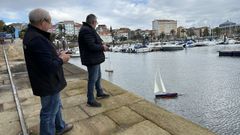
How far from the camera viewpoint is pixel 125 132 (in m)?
2.76

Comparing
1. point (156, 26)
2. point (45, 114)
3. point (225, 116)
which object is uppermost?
point (156, 26)

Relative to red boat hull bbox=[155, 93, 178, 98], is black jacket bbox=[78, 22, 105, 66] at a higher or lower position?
higher

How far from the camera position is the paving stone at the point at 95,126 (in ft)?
9.16

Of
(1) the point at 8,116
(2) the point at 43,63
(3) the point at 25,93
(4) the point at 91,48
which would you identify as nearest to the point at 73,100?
(1) the point at 8,116

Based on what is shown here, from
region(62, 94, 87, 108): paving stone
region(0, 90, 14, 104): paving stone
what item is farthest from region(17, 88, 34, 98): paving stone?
region(62, 94, 87, 108): paving stone

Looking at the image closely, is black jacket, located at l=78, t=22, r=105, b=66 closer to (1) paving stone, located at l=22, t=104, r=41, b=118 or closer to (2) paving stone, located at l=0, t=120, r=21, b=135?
(1) paving stone, located at l=22, t=104, r=41, b=118

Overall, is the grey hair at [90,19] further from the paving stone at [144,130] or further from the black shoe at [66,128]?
the paving stone at [144,130]

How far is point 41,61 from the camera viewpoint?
212cm

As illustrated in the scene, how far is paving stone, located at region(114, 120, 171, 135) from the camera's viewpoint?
2715 mm

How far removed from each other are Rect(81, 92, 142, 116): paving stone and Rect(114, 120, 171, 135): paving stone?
0.74 metres

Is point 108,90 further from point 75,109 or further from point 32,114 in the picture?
point 32,114

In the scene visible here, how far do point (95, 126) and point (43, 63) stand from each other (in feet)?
4.05

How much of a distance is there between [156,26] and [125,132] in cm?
17760

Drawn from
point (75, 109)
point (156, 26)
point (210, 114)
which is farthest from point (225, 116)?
point (156, 26)
